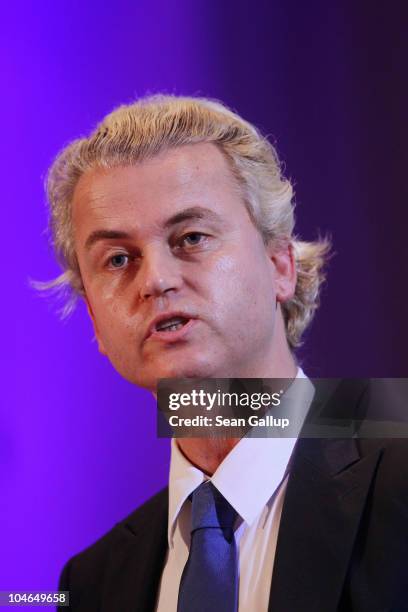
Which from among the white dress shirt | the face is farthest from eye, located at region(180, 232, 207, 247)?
the white dress shirt

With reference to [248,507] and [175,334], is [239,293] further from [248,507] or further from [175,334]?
[248,507]

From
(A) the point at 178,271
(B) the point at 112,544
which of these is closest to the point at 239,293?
(A) the point at 178,271

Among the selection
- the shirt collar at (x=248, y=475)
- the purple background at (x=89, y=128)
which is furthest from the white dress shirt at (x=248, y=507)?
the purple background at (x=89, y=128)

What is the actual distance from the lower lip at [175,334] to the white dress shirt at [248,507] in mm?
170

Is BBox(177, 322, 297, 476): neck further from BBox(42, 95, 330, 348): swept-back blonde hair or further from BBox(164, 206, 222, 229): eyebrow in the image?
BBox(164, 206, 222, 229): eyebrow

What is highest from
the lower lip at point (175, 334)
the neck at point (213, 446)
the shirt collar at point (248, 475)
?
the lower lip at point (175, 334)

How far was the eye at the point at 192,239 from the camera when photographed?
1.10 m

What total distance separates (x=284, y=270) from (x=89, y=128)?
413 millimetres

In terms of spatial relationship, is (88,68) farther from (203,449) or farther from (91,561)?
(91,561)

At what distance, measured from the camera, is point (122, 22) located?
1.43m

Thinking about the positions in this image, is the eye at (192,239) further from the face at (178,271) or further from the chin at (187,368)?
the chin at (187,368)

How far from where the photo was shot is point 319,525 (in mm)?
979

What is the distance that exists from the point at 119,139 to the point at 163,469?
21.2 inches

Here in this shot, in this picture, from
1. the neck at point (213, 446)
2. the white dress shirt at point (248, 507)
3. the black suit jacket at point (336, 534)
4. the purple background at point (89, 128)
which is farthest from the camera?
the purple background at point (89, 128)
